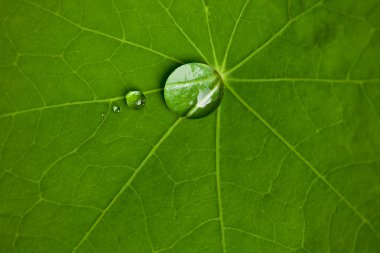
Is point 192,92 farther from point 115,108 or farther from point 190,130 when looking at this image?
point 115,108

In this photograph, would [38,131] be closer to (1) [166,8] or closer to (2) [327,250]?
(1) [166,8]

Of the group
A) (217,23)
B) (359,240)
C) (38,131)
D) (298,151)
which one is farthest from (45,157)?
(359,240)

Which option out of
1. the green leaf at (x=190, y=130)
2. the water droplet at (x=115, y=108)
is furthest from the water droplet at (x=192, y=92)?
the water droplet at (x=115, y=108)

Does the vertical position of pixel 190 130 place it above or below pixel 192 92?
below

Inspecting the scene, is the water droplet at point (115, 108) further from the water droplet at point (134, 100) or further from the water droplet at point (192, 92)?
the water droplet at point (192, 92)

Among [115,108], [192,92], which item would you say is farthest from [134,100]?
[192,92]

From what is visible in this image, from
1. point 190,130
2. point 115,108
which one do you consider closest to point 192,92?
point 190,130
